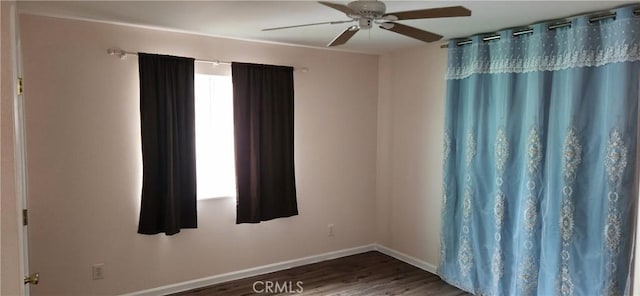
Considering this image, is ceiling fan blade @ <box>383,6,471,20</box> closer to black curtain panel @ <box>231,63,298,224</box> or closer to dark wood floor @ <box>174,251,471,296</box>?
black curtain panel @ <box>231,63,298,224</box>

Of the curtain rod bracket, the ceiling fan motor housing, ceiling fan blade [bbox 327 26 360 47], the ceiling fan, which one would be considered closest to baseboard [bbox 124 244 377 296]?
the curtain rod bracket

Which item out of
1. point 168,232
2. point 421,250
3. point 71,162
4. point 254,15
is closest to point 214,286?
point 168,232

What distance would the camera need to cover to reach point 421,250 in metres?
4.43

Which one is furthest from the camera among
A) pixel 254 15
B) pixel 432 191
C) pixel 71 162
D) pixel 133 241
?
pixel 432 191

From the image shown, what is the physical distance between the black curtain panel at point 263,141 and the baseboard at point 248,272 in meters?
0.53

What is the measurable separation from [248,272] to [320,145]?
1.48m

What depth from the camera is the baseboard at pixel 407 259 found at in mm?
4301

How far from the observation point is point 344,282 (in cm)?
404

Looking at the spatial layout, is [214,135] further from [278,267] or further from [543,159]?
[543,159]

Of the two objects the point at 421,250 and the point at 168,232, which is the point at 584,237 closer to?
the point at 421,250

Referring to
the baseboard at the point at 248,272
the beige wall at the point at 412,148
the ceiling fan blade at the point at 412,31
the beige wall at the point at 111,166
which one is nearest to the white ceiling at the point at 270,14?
the beige wall at the point at 111,166

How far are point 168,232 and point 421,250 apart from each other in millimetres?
2531

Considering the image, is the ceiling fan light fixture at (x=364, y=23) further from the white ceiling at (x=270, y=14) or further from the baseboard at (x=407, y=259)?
the baseboard at (x=407, y=259)

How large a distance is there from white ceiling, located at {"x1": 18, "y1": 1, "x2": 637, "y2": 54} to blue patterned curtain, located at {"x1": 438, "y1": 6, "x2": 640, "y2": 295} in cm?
26
